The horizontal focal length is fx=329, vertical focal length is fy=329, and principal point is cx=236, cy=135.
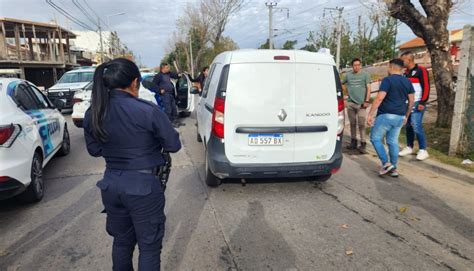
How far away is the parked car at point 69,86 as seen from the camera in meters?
13.2

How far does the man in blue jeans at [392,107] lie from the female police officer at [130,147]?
3.86 m

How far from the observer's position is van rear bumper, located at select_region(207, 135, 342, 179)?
4.20m

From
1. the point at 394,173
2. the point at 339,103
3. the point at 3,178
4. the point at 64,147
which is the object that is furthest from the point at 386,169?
the point at 64,147

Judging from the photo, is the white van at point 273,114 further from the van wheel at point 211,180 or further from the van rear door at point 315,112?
the van wheel at point 211,180

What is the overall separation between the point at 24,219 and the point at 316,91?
3.90 meters

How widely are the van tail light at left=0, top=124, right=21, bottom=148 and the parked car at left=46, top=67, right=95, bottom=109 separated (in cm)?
860

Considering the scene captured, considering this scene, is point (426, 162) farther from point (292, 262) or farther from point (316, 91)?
point (292, 262)

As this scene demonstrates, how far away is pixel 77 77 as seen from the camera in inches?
584

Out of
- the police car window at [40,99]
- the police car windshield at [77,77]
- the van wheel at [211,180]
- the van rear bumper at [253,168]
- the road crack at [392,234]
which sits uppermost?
the police car windshield at [77,77]

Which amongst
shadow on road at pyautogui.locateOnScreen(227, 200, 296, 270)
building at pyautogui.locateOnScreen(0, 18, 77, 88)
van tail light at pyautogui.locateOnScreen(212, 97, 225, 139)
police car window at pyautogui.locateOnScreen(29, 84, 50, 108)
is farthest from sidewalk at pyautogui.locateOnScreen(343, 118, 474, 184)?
building at pyautogui.locateOnScreen(0, 18, 77, 88)

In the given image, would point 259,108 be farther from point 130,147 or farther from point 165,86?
point 165,86

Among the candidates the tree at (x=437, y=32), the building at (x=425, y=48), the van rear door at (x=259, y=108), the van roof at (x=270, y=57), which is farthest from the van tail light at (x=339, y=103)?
the building at (x=425, y=48)

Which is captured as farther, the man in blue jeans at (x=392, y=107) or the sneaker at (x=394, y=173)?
the sneaker at (x=394, y=173)

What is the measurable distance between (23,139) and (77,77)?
1195 centimetres
